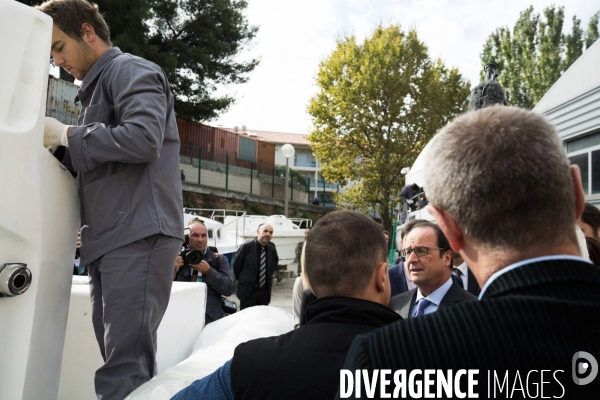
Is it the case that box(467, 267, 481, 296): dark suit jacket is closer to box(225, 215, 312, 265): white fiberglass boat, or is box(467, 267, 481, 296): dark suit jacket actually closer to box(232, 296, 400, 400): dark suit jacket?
box(232, 296, 400, 400): dark suit jacket

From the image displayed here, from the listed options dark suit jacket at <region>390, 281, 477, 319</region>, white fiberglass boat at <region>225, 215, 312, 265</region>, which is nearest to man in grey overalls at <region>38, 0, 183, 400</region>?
dark suit jacket at <region>390, 281, 477, 319</region>

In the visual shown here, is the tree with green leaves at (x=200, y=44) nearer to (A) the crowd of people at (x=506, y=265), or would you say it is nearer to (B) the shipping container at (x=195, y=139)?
(B) the shipping container at (x=195, y=139)

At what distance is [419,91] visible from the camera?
88.8ft

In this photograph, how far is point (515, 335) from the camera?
2.71 ft

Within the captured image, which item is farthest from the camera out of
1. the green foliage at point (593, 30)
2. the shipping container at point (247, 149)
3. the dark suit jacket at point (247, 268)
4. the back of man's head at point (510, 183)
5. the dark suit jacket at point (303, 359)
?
the shipping container at point (247, 149)

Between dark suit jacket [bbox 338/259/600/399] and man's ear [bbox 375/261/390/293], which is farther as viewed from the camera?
man's ear [bbox 375/261/390/293]

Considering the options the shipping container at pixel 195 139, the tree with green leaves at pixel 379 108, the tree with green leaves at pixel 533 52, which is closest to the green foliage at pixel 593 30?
the tree with green leaves at pixel 533 52

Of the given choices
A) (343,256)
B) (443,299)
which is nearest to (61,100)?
(443,299)

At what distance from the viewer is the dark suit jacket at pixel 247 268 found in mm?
8836

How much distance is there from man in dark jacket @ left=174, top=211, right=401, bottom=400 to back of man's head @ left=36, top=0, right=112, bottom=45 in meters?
1.34

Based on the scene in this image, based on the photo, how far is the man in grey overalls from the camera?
205 centimetres

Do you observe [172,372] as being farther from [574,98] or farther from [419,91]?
[419,91]

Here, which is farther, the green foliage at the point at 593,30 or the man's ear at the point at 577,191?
the green foliage at the point at 593,30

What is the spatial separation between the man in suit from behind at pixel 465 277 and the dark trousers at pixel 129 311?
2.62m
